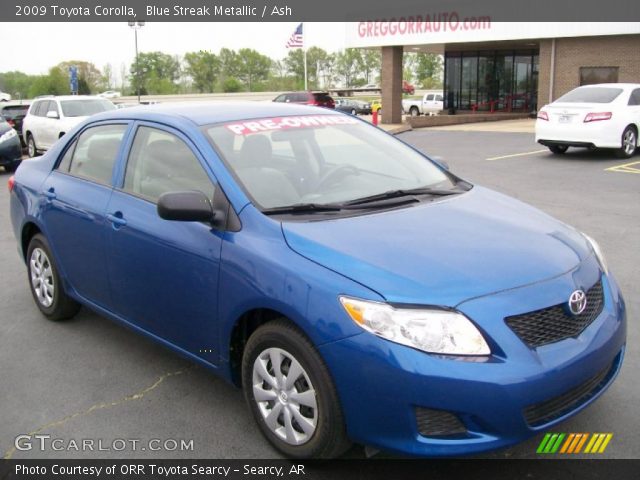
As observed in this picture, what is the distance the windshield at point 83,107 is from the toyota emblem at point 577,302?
15568mm

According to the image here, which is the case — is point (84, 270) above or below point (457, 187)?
below

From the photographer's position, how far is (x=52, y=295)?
5043 mm

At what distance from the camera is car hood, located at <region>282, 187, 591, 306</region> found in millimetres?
2789

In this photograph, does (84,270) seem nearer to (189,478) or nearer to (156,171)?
(156,171)

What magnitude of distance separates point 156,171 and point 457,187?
73.0 inches

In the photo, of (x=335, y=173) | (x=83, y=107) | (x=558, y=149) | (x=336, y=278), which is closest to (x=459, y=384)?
(x=336, y=278)

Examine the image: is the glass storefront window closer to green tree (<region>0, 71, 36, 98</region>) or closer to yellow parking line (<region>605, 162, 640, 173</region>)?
yellow parking line (<region>605, 162, 640, 173</region>)

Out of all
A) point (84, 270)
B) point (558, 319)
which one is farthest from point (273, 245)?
point (84, 270)

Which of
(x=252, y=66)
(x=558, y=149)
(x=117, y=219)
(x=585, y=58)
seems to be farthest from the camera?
(x=252, y=66)

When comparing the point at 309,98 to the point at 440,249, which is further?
the point at 309,98

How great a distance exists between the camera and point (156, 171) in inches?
158

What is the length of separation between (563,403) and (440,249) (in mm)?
848

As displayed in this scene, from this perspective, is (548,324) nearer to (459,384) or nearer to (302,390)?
(459,384)

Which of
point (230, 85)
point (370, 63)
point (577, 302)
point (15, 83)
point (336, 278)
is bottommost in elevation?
point (577, 302)
